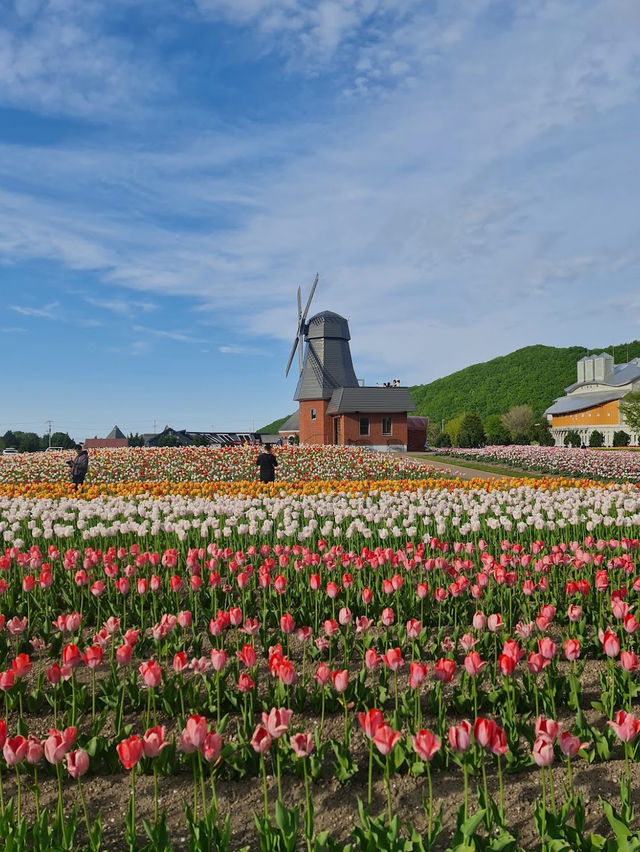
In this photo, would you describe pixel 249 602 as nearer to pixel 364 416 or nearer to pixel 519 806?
pixel 519 806

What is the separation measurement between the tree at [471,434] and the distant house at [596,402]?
16.9 meters

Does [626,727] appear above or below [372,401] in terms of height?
below

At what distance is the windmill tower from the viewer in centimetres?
5425

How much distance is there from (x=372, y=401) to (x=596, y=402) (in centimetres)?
→ 3953

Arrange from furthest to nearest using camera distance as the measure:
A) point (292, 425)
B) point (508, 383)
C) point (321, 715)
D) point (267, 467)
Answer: point (508, 383) < point (292, 425) < point (267, 467) < point (321, 715)

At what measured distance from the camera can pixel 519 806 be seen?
3.42 m

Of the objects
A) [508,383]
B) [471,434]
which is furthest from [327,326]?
[508,383]

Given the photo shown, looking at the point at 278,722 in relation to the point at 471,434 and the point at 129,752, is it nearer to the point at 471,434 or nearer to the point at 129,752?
the point at 129,752

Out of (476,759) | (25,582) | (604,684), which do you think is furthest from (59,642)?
(604,684)

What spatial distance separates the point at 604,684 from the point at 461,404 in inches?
4971

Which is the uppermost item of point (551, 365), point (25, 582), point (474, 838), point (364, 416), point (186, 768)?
point (551, 365)

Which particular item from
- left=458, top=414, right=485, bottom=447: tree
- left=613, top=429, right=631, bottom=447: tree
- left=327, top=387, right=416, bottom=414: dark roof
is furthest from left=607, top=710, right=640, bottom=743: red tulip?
left=613, top=429, right=631, bottom=447: tree

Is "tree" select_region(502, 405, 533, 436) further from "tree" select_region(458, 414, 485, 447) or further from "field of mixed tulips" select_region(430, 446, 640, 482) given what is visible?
"field of mixed tulips" select_region(430, 446, 640, 482)

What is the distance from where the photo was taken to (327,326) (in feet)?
188
